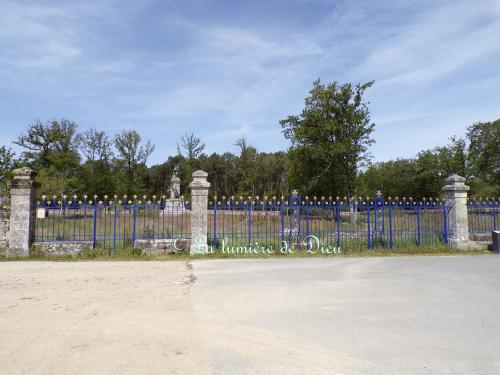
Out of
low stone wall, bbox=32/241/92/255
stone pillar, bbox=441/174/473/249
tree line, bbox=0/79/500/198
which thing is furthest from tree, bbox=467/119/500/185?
low stone wall, bbox=32/241/92/255

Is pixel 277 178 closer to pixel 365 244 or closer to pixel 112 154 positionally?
pixel 112 154

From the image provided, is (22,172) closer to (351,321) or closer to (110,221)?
(110,221)

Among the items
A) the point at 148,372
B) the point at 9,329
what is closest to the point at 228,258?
the point at 9,329

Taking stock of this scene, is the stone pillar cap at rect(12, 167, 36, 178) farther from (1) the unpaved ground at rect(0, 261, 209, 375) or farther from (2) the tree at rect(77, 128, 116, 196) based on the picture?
(2) the tree at rect(77, 128, 116, 196)

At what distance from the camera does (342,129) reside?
29.9 meters

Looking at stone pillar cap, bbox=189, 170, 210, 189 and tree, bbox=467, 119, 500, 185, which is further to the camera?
tree, bbox=467, 119, 500, 185

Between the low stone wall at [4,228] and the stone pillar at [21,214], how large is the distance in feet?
0.91

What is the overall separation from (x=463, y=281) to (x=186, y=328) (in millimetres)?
6221

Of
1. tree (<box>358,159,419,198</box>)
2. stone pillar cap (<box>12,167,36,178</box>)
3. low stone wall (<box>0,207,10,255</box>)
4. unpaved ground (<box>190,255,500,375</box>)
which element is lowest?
unpaved ground (<box>190,255,500,375</box>)

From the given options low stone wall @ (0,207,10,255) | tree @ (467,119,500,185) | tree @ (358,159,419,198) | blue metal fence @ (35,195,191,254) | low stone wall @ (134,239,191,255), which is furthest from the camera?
tree @ (358,159,419,198)

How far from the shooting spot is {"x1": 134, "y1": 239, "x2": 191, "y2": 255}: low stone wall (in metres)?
11.8

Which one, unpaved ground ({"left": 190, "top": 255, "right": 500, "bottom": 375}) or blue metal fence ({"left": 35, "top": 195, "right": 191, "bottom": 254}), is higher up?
blue metal fence ({"left": 35, "top": 195, "right": 191, "bottom": 254})

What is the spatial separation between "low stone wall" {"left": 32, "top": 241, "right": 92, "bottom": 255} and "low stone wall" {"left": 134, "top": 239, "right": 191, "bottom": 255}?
178cm

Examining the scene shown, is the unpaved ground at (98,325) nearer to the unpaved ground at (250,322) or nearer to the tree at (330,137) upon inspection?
the unpaved ground at (250,322)
